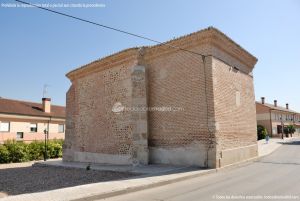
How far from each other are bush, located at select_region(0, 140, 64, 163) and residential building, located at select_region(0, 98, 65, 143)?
2829mm

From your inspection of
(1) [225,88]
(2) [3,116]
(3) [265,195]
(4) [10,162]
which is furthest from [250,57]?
(2) [3,116]

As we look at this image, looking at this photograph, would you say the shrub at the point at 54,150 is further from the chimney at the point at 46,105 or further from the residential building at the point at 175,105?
the chimney at the point at 46,105

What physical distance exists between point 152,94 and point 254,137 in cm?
675

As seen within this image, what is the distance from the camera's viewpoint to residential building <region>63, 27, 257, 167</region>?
12.0m

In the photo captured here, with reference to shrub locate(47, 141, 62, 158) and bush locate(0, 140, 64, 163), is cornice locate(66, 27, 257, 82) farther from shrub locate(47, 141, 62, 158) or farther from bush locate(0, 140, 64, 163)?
shrub locate(47, 141, 62, 158)

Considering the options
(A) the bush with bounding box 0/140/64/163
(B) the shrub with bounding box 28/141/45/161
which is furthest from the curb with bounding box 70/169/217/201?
(B) the shrub with bounding box 28/141/45/161

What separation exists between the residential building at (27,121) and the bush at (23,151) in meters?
2.83

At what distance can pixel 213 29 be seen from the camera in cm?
1174

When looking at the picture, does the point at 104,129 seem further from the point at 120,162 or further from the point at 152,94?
the point at 152,94

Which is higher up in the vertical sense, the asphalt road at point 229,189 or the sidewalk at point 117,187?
the sidewalk at point 117,187

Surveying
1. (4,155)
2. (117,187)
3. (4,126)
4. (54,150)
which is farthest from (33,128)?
(117,187)

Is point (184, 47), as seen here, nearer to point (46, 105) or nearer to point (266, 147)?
point (266, 147)

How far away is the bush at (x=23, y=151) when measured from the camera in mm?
21938

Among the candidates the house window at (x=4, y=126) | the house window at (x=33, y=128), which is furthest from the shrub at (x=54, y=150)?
the house window at (x=33, y=128)
